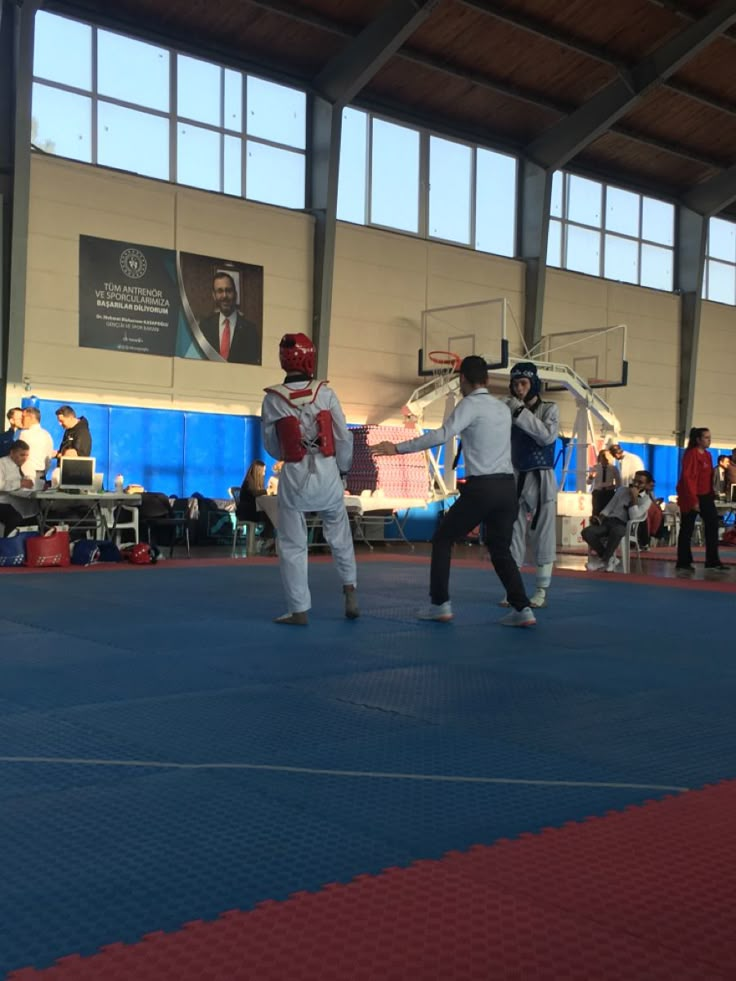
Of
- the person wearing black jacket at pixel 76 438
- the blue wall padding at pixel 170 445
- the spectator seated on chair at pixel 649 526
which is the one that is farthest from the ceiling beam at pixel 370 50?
the person wearing black jacket at pixel 76 438

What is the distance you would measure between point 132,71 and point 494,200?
794 centimetres

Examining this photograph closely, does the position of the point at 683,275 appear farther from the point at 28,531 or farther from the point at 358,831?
the point at 358,831

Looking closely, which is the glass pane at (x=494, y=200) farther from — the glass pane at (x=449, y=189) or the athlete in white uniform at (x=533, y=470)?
the athlete in white uniform at (x=533, y=470)

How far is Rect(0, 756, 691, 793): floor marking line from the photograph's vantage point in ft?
9.62

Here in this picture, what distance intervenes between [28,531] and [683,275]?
18.0 metres

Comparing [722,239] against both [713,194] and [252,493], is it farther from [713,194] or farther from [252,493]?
[252,493]

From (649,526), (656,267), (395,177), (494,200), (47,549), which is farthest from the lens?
(656,267)

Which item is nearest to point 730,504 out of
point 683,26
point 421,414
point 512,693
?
point 421,414

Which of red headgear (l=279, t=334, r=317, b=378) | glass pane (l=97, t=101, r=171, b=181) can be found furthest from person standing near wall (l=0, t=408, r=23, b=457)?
glass pane (l=97, t=101, r=171, b=181)

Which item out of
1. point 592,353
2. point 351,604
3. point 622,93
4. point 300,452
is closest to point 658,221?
point 592,353

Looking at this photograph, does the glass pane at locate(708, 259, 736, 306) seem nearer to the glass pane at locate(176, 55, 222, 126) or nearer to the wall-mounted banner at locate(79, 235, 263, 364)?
the wall-mounted banner at locate(79, 235, 263, 364)

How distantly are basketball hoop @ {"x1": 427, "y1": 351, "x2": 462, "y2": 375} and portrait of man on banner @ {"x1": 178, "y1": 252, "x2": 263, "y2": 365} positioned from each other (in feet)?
11.8

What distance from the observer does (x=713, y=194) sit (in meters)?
23.0

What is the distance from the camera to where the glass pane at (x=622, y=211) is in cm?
2247
